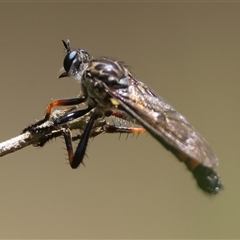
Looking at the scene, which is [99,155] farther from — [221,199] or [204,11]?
[204,11]

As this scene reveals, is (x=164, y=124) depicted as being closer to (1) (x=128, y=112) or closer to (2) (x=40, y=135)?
(1) (x=128, y=112)

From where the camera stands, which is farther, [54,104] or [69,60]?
[69,60]

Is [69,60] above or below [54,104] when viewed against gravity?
above

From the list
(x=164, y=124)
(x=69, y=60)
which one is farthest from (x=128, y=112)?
(x=69, y=60)

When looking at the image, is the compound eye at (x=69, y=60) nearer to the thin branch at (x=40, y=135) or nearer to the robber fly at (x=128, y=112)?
the robber fly at (x=128, y=112)

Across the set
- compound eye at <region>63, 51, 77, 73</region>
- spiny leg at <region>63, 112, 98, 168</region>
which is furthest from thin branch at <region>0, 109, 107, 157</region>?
compound eye at <region>63, 51, 77, 73</region>

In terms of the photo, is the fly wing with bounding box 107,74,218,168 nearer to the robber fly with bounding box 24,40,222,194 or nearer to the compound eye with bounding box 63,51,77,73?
the robber fly with bounding box 24,40,222,194

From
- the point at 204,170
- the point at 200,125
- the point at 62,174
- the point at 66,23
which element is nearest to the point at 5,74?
the point at 66,23
